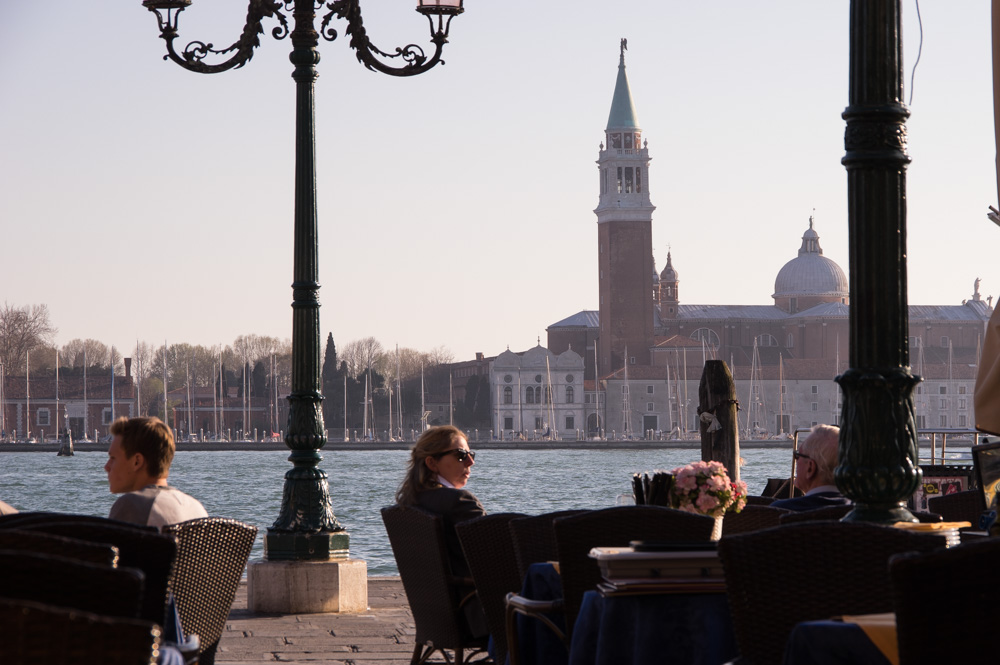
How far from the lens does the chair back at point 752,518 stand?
3346 millimetres

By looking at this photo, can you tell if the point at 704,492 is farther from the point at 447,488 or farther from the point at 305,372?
the point at 305,372

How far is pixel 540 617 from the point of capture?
2.72 meters

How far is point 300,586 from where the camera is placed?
17.8 ft

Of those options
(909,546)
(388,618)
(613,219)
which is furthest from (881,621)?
(613,219)

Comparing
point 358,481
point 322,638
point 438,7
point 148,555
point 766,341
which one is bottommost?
point 358,481

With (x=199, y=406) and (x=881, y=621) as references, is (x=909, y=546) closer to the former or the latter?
(x=881, y=621)

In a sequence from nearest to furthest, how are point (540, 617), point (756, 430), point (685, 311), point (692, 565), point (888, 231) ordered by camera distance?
point (692, 565)
point (888, 231)
point (540, 617)
point (756, 430)
point (685, 311)

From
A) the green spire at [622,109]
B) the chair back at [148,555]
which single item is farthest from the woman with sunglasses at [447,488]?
the green spire at [622,109]

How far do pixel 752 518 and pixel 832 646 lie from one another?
174cm

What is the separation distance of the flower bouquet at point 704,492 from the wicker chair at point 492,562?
0.50m

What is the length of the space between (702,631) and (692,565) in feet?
0.35

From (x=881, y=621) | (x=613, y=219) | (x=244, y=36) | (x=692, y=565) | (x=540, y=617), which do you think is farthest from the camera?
(x=613, y=219)

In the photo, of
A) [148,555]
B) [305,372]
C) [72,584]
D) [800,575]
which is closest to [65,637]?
[72,584]

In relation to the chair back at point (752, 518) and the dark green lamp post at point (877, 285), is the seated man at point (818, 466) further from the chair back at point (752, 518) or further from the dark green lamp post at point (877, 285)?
the dark green lamp post at point (877, 285)
